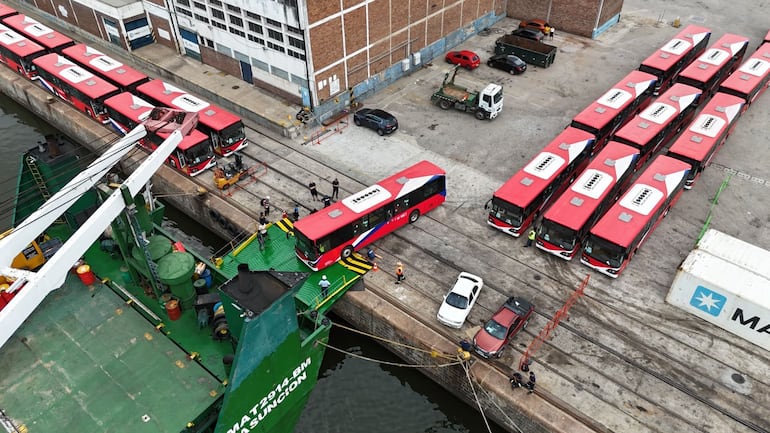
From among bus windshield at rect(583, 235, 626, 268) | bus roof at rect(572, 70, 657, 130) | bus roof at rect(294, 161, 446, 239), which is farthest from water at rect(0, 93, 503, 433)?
bus roof at rect(572, 70, 657, 130)

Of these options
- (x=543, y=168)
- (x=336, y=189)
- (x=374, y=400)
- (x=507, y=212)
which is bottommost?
(x=374, y=400)

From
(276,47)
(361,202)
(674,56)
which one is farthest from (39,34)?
(674,56)

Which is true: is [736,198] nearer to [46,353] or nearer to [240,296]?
[240,296]

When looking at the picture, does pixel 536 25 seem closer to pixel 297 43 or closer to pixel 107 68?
pixel 297 43

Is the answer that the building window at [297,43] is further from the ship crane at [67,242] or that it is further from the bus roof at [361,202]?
the ship crane at [67,242]

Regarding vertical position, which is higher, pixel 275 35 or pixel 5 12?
pixel 275 35

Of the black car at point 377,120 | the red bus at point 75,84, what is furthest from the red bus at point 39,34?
the black car at point 377,120
